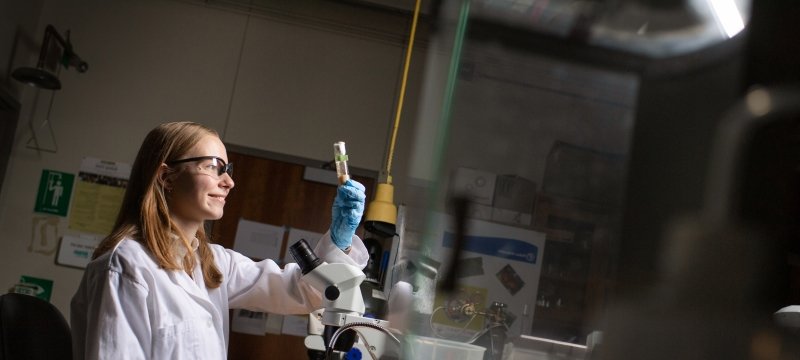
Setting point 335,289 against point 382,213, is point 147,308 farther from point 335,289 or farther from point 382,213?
point 382,213

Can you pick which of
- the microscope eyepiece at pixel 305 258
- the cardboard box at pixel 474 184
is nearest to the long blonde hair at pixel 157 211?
the microscope eyepiece at pixel 305 258

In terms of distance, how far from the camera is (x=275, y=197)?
13.0ft

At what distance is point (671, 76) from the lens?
0.19 meters

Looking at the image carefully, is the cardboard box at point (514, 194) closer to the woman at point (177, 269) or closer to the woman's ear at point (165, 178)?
the woman at point (177, 269)

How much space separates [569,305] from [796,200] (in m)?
0.07

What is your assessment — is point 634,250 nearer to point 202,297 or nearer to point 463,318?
point 463,318

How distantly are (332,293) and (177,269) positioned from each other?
35cm

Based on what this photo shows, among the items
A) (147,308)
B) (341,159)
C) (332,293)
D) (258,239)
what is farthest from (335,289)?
(258,239)

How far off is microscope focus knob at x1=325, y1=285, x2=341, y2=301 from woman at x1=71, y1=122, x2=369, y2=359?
18cm

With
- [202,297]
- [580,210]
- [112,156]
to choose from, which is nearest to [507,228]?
[580,210]

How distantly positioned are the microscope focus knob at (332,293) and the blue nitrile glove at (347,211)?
248mm

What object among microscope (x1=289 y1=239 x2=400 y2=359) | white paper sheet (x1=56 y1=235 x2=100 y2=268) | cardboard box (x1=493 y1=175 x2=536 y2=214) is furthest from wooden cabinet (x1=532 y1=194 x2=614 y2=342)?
white paper sheet (x1=56 y1=235 x2=100 y2=268)

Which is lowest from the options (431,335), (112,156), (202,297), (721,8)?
(202,297)

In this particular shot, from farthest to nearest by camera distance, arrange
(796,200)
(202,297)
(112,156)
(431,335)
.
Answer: (112,156), (202,297), (431,335), (796,200)
